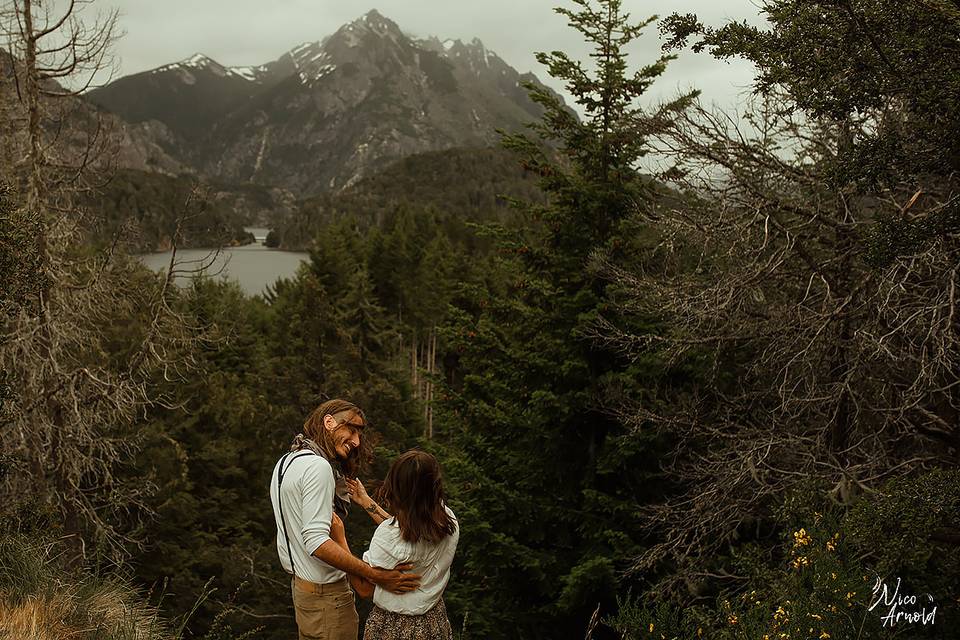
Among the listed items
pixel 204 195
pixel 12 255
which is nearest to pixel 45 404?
pixel 204 195

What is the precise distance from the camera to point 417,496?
10.4ft

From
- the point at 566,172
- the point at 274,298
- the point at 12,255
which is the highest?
the point at 566,172

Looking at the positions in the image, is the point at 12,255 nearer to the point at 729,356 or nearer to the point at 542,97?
the point at 542,97

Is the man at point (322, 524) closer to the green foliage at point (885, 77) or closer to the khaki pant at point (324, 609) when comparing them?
the khaki pant at point (324, 609)

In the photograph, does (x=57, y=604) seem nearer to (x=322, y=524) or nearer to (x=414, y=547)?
(x=322, y=524)

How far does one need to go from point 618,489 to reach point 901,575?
3931mm

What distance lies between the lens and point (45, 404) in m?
10.0

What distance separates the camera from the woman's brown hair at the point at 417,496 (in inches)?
125

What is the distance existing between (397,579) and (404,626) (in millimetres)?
272

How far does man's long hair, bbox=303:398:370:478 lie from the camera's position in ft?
11.0

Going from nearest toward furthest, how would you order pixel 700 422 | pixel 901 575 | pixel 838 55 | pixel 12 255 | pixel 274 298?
pixel 838 55 < pixel 901 575 < pixel 12 255 < pixel 700 422 < pixel 274 298

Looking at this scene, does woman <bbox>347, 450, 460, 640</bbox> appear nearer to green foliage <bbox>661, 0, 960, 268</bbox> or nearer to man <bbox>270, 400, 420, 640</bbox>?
man <bbox>270, 400, 420, 640</bbox>
